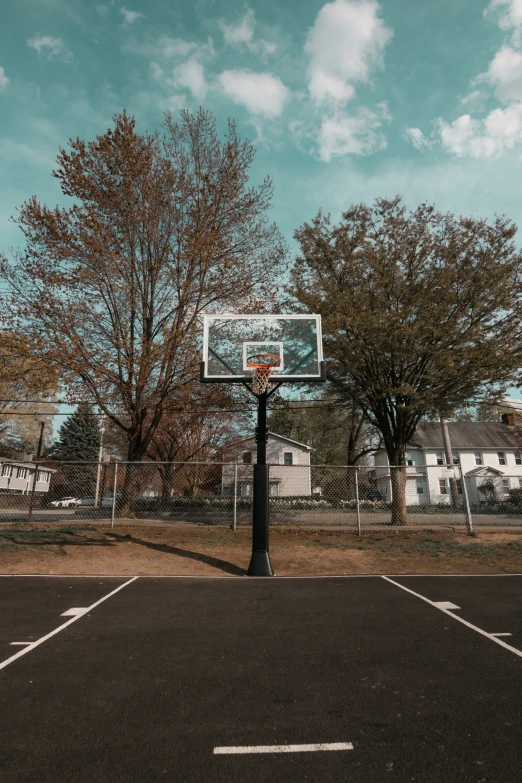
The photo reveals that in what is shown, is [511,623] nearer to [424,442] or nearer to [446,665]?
[446,665]

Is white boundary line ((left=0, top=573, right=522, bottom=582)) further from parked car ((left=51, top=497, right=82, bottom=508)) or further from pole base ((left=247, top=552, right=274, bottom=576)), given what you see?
parked car ((left=51, top=497, right=82, bottom=508))

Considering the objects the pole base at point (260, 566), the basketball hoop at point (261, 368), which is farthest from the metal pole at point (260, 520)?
the basketball hoop at point (261, 368)

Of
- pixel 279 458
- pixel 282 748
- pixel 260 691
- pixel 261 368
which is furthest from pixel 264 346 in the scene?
pixel 279 458

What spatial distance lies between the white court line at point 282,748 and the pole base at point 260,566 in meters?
6.46

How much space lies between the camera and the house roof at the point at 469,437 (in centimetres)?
4753

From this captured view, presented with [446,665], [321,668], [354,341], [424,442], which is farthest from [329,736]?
[424,442]

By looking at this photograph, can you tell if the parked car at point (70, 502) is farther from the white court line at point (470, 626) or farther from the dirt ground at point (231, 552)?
the white court line at point (470, 626)

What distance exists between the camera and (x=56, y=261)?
15156 millimetres

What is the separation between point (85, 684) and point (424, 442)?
48.1 m

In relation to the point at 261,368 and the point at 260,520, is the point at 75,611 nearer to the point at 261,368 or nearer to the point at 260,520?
the point at 260,520

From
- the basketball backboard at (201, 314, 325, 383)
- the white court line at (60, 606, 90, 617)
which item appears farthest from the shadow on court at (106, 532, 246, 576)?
the basketball backboard at (201, 314, 325, 383)

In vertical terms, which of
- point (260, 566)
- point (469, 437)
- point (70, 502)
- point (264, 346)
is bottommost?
point (260, 566)

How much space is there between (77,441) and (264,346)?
47701 millimetres

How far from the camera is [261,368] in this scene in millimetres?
10664
